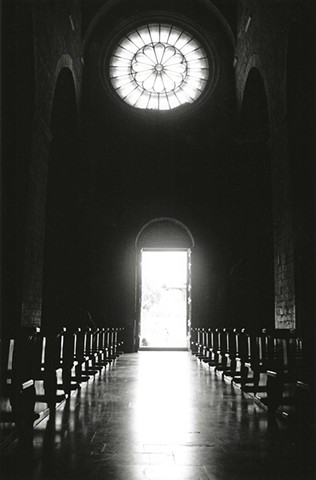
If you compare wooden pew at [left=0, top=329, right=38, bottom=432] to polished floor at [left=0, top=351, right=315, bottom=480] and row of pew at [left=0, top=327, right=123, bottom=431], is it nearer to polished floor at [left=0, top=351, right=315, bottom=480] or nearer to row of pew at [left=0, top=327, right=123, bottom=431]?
row of pew at [left=0, top=327, right=123, bottom=431]

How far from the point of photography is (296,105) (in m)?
9.28

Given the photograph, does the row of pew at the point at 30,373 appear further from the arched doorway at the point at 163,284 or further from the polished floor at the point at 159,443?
the arched doorway at the point at 163,284

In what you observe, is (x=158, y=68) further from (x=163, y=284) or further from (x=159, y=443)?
(x=159, y=443)

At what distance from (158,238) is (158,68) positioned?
5.59 metres

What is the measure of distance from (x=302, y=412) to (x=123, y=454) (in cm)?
125

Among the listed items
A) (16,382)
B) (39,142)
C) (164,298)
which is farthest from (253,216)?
(16,382)

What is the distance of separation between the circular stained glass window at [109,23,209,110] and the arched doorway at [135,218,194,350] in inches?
163

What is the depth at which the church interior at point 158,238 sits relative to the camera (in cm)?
345

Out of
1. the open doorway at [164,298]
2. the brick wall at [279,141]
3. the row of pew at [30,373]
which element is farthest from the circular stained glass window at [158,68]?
the row of pew at [30,373]

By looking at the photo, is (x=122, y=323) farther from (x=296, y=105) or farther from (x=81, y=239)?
→ (x=296, y=105)

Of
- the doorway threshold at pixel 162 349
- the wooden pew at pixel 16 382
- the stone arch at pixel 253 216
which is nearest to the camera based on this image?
the wooden pew at pixel 16 382

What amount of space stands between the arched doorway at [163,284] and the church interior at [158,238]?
0.24 ft

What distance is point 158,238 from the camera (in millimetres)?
16172

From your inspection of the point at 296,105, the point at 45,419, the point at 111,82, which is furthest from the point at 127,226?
the point at 45,419
